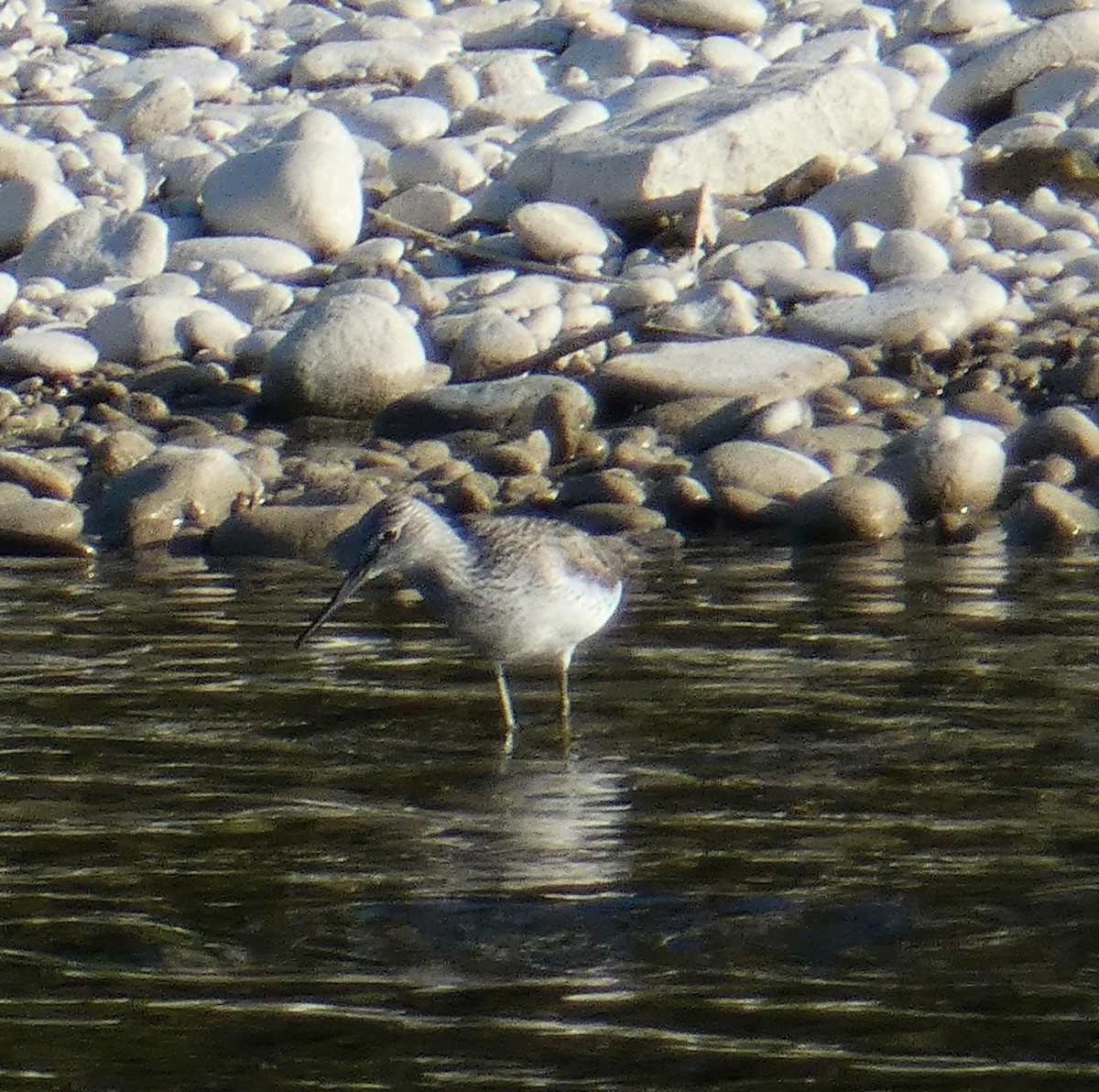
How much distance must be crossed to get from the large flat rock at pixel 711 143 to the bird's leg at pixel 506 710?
832 centimetres

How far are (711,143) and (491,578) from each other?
8.80 metres

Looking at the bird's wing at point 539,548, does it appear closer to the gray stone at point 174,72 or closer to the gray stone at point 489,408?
the gray stone at point 489,408

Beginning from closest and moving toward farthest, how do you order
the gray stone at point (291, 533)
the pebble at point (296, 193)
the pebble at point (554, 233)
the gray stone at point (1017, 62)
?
the gray stone at point (291, 533), the pebble at point (554, 233), the pebble at point (296, 193), the gray stone at point (1017, 62)

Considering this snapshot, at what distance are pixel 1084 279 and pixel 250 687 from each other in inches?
339

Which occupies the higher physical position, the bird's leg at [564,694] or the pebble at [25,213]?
the pebble at [25,213]

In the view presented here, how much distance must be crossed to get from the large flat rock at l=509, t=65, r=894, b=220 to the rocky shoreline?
0.10 ft

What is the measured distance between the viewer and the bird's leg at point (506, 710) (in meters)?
8.01

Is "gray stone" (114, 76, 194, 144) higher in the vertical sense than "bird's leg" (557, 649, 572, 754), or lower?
higher

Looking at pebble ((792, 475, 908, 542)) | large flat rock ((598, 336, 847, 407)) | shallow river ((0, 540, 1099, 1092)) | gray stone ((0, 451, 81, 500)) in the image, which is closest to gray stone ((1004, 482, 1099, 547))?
pebble ((792, 475, 908, 542))

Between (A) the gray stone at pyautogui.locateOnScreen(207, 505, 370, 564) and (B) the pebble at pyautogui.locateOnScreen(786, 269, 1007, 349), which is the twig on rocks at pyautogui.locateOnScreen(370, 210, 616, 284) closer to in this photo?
(B) the pebble at pyautogui.locateOnScreen(786, 269, 1007, 349)

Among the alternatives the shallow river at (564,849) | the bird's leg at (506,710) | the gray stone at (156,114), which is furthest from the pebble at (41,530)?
the gray stone at (156,114)

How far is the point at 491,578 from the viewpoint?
8250mm

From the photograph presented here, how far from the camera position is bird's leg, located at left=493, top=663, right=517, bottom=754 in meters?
8.01

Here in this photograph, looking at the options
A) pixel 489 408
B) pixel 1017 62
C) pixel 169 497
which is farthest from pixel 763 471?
pixel 1017 62
